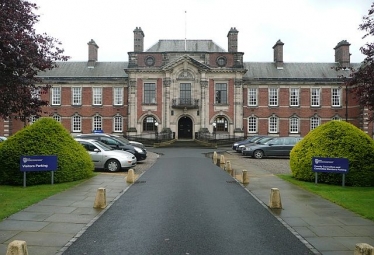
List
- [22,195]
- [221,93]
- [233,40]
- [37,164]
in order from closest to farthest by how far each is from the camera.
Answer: [22,195], [37,164], [221,93], [233,40]

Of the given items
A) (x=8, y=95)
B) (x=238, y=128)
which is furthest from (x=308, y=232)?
(x=238, y=128)

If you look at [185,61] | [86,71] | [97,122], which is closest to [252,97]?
[185,61]

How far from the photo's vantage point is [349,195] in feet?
38.9

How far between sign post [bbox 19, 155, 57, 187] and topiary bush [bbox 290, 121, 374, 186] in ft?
32.1

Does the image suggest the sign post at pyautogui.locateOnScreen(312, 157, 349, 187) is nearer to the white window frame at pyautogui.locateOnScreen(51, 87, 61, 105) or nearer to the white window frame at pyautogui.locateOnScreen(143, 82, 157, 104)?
the white window frame at pyautogui.locateOnScreen(143, 82, 157, 104)

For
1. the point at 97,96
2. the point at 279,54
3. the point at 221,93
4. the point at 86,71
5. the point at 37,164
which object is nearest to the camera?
the point at 37,164

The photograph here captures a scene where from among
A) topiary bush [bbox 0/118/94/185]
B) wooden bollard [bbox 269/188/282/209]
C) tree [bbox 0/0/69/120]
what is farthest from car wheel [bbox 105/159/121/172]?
wooden bollard [bbox 269/188/282/209]

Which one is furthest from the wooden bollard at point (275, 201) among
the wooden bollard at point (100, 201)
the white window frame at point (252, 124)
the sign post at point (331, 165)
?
the white window frame at point (252, 124)

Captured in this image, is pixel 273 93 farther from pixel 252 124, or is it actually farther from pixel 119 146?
pixel 119 146

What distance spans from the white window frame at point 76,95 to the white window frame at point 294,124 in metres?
29.1

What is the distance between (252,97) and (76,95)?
24.2 m

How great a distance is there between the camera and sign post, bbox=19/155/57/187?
43.7 feet

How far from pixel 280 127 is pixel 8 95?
4412 cm

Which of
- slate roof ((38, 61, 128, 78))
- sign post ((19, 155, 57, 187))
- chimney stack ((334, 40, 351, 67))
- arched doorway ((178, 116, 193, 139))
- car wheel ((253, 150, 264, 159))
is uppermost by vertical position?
chimney stack ((334, 40, 351, 67))
